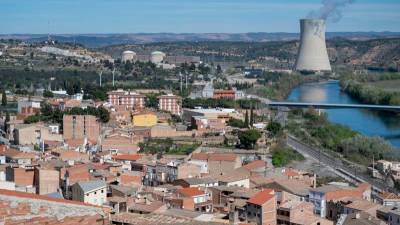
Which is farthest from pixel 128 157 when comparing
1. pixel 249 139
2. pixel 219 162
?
pixel 249 139

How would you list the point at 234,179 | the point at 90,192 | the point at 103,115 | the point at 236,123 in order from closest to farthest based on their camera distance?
the point at 90,192 < the point at 234,179 < the point at 103,115 < the point at 236,123

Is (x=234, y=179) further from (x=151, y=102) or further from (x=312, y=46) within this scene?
(x=312, y=46)

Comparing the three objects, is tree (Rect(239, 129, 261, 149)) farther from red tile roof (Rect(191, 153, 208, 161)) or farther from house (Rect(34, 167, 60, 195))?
house (Rect(34, 167, 60, 195))

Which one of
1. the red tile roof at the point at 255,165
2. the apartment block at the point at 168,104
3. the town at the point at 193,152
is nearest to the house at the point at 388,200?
the town at the point at 193,152

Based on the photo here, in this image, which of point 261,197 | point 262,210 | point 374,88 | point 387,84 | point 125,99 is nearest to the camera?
point 262,210

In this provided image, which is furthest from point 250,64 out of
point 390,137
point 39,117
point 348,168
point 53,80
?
point 348,168

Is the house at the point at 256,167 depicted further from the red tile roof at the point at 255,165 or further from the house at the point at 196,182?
the house at the point at 196,182
